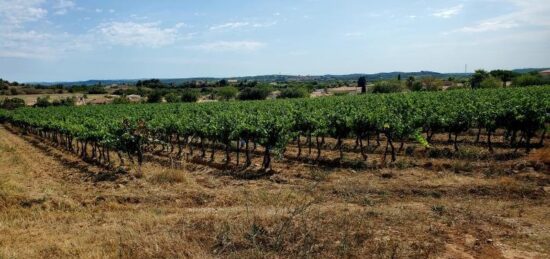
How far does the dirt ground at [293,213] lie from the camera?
276 inches

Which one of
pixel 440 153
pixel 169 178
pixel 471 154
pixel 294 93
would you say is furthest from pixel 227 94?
pixel 169 178

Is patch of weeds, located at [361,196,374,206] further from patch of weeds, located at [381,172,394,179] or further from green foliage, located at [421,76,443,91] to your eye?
green foliage, located at [421,76,443,91]

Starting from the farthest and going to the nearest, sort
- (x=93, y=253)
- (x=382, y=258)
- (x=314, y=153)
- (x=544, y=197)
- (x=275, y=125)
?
(x=314, y=153) → (x=275, y=125) → (x=544, y=197) → (x=93, y=253) → (x=382, y=258)

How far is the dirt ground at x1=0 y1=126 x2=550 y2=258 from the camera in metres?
7.02

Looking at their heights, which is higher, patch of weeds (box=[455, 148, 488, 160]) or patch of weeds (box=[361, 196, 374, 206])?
patch of weeds (box=[455, 148, 488, 160])

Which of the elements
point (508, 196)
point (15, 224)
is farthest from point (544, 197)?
point (15, 224)

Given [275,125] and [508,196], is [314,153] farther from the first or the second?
[508,196]

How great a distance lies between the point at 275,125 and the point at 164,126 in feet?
31.2

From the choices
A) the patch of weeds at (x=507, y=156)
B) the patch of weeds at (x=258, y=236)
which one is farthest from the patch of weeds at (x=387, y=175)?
the patch of weeds at (x=258, y=236)

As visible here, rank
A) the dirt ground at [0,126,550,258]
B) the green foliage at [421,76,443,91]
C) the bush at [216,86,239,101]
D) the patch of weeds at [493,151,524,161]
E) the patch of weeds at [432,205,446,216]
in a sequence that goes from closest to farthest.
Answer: the dirt ground at [0,126,550,258]
the patch of weeds at [432,205,446,216]
the patch of weeds at [493,151,524,161]
the green foliage at [421,76,443,91]
the bush at [216,86,239,101]

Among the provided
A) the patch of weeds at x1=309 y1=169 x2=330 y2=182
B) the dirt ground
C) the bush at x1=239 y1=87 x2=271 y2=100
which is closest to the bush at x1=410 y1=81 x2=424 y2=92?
the bush at x1=239 y1=87 x2=271 y2=100

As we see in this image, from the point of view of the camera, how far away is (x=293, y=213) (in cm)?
683

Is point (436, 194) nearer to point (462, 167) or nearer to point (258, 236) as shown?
point (462, 167)

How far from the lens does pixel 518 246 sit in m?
7.17
